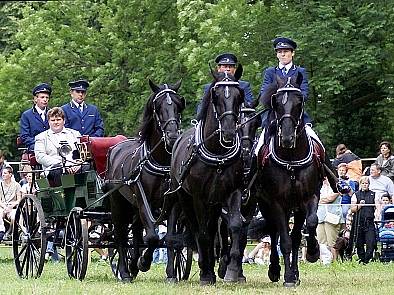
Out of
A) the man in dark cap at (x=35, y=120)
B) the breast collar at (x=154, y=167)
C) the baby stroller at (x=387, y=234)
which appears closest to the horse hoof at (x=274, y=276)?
the breast collar at (x=154, y=167)

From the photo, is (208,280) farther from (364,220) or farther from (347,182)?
(347,182)

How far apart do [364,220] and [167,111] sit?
6.85 meters

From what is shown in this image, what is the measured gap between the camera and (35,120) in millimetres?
15844

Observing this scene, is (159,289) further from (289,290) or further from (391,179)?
(391,179)

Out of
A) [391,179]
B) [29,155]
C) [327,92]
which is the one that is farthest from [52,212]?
[327,92]

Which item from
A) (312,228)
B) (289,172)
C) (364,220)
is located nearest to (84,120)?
(289,172)

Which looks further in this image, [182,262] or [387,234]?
[387,234]

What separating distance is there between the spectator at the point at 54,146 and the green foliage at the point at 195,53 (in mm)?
11543

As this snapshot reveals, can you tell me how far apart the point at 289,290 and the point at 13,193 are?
10934mm

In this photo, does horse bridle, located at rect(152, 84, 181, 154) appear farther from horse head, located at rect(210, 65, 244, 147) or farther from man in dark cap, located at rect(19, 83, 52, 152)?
man in dark cap, located at rect(19, 83, 52, 152)

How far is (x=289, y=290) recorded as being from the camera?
453 inches

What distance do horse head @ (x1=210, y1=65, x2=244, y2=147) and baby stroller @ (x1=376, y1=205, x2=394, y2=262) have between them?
680cm

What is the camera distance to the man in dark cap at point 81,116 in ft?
51.8

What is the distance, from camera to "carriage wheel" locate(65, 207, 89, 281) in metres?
13.4
